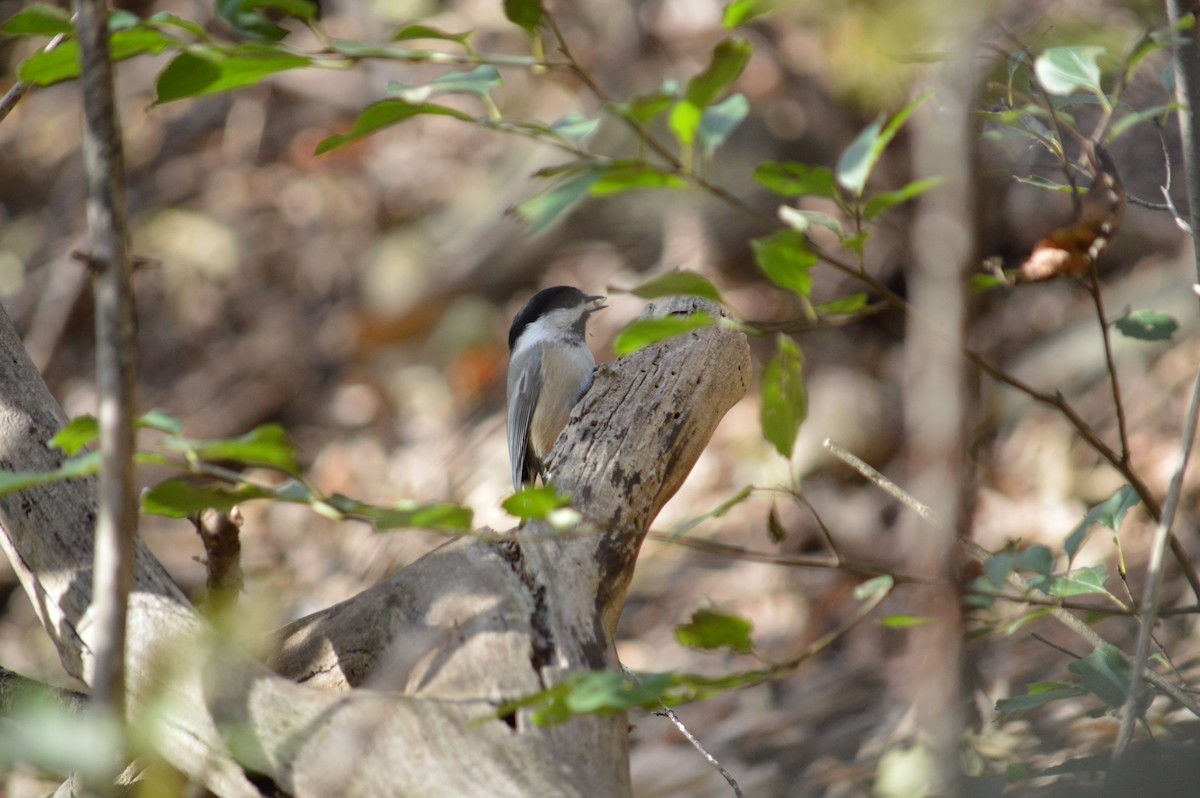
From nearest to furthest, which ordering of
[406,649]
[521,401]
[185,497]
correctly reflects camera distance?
[185,497]
[406,649]
[521,401]

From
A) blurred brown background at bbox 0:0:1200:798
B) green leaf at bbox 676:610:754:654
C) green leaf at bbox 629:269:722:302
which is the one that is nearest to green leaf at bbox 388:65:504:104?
green leaf at bbox 629:269:722:302

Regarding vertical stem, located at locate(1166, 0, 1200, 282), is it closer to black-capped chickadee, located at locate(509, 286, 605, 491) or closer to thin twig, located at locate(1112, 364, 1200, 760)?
thin twig, located at locate(1112, 364, 1200, 760)

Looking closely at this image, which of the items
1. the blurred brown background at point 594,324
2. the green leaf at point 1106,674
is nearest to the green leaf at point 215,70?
the green leaf at point 1106,674

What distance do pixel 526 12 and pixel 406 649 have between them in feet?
3.74

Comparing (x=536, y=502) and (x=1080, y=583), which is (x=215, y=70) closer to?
(x=536, y=502)

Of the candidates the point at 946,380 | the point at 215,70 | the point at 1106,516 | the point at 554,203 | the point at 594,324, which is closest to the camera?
the point at 946,380

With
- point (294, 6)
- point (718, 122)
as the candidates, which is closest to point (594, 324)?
point (718, 122)

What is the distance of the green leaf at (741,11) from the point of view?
1069mm

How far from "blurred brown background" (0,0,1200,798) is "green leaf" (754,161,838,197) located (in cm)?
180

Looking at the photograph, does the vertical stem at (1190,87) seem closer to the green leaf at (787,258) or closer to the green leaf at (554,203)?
the green leaf at (787,258)

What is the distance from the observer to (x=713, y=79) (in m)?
1.05

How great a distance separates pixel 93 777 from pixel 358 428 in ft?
19.6

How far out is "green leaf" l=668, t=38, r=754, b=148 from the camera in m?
1.05

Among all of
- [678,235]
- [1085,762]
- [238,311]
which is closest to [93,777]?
[1085,762]
